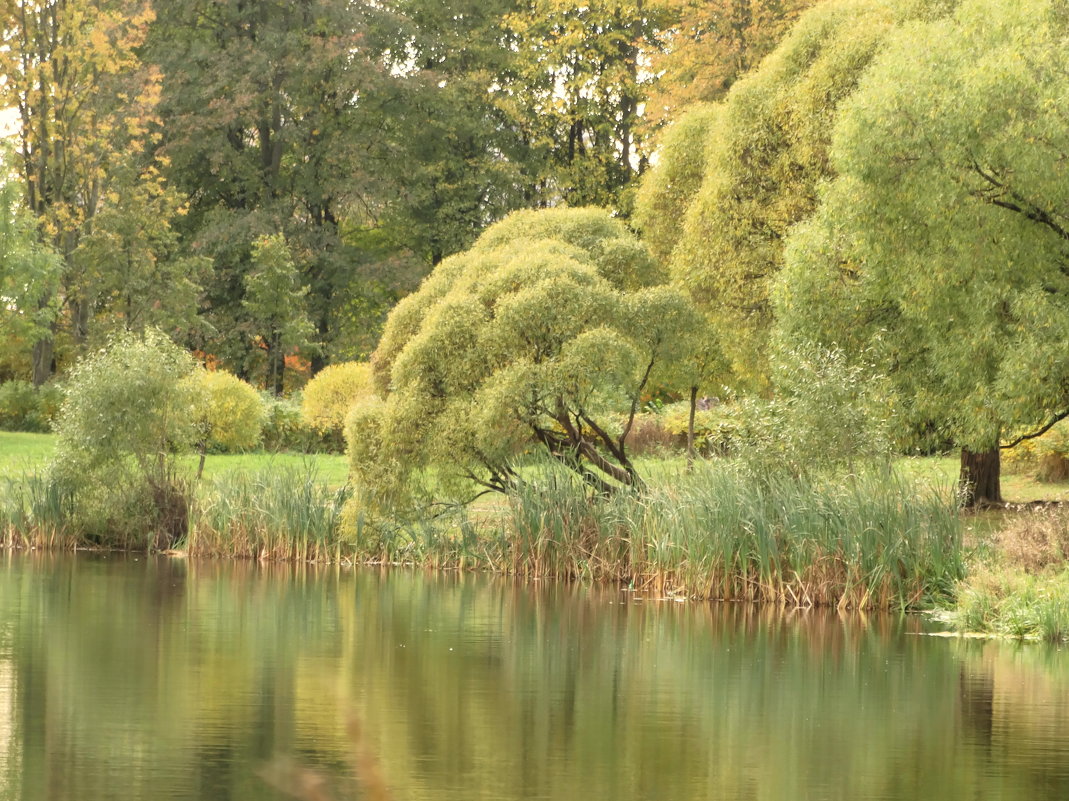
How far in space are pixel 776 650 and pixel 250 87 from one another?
1536 inches

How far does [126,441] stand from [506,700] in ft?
50.2

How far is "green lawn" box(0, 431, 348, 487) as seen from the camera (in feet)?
110

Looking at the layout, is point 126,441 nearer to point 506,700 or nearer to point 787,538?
point 787,538

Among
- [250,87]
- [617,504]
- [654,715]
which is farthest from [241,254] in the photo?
[654,715]

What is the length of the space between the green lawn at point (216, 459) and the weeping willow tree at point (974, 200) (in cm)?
1247

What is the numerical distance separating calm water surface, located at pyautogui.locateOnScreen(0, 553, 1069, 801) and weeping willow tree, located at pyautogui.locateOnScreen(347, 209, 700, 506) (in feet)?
9.64

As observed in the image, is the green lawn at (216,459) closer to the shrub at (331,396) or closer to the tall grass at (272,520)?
the shrub at (331,396)

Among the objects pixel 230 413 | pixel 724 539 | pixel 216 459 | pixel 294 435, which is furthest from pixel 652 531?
pixel 294 435

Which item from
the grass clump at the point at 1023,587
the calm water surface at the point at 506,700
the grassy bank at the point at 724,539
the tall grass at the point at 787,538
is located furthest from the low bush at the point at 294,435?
the grass clump at the point at 1023,587

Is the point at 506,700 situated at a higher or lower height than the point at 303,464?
lower

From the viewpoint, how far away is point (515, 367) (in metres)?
23.3

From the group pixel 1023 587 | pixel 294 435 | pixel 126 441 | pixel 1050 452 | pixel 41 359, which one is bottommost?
pixel 1023 587

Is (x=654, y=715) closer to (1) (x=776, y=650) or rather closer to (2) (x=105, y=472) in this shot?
(1) (x=776, y=650)

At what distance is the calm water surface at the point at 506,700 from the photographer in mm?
10281
